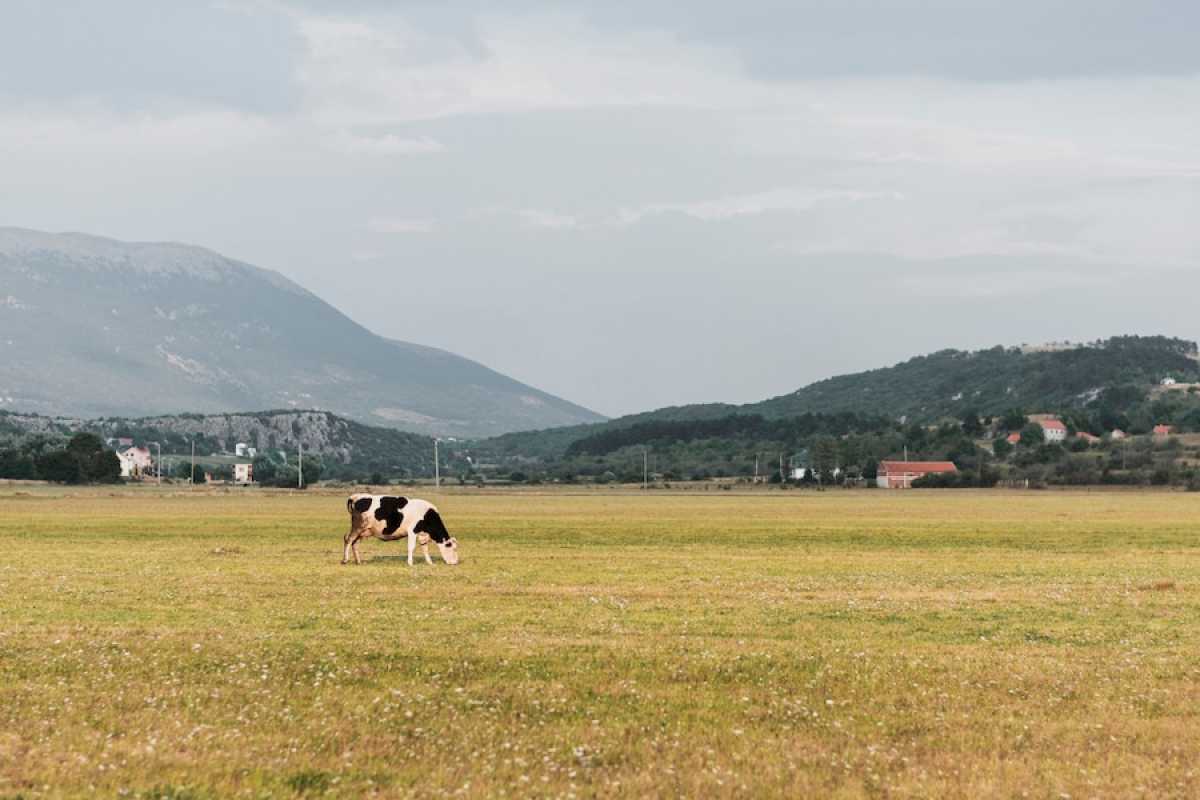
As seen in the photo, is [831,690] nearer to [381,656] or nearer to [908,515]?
[381,656]

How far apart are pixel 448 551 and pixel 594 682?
22.2 metres

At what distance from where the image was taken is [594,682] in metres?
17.2

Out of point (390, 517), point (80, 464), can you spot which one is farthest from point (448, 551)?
point (80, 464)

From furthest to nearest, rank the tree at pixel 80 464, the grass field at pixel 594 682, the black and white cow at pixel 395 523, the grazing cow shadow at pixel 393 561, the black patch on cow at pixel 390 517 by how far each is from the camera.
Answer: the tree at pixel 80 464
the black patch on cow at pixel 390 517
the black and white cow at pixel 395 523
the grazing cow shadow at pixel 393 561
the grass field at pixel 594 682

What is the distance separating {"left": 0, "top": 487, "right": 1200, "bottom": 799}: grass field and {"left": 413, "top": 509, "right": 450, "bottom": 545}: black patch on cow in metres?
2.93

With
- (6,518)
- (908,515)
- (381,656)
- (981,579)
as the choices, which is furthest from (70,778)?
(908,515)

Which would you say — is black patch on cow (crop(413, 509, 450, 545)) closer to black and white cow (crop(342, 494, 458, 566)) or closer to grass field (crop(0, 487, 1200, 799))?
black and white cow (crop(342, 494, 458, 566))

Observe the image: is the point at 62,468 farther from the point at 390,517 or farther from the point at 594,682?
the point at 594,682

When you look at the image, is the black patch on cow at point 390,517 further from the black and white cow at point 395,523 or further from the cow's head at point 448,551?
the cow's head at point 448,551

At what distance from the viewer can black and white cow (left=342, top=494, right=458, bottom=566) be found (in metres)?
39.4

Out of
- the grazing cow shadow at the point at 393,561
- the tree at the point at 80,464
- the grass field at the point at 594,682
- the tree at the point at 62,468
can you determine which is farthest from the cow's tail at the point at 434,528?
the tree at the point at 62,468

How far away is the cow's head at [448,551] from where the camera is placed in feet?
127

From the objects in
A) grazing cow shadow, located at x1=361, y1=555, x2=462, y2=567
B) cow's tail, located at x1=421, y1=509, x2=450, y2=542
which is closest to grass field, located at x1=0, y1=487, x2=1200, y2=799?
grazing cow shadow, located at x1=361, y1=555, x2=462, y2=567

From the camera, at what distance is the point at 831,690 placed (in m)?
16.9
